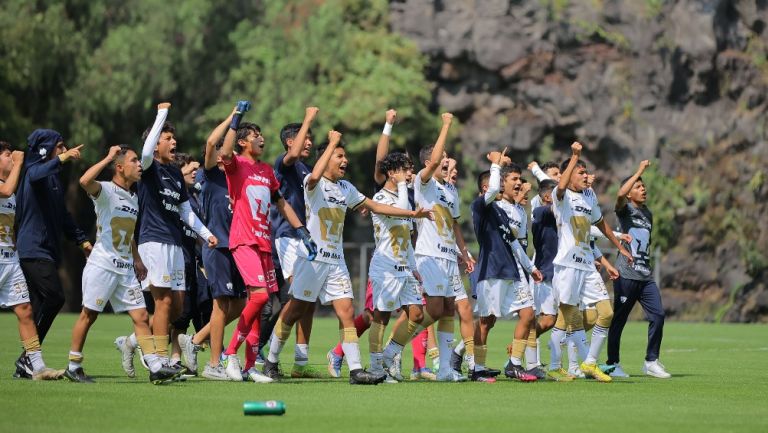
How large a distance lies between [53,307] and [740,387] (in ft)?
22.9

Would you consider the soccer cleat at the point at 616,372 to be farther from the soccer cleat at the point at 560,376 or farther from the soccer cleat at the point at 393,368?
the soccer cleat at the point at 393,368

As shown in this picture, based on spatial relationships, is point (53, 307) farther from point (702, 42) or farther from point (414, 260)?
point (702, 42)

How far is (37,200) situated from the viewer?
1301 cm

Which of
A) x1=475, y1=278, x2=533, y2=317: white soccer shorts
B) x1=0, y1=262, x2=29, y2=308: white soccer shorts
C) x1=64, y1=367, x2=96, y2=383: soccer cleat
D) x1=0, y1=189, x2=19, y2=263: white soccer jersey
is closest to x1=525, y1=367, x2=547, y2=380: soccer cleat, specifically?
x1=475, y1=278, x2=533, y2=317: white soccer shorts

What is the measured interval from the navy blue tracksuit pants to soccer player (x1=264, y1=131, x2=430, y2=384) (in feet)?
12.0

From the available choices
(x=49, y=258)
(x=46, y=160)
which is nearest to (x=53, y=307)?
(x=49, y=258)

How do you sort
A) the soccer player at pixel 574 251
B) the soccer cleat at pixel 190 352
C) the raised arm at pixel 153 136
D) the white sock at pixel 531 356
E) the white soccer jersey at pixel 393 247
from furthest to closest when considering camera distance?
the soccer player at pixel 574 251, the white sock at pixel 531 356, the soccer cleat at pixel 190 352, the white soccer jersey at pixel 393 247, the raised arm at pixel 153 136

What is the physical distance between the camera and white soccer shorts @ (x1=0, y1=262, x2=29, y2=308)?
12383mm

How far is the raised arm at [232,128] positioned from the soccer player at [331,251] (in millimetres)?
819

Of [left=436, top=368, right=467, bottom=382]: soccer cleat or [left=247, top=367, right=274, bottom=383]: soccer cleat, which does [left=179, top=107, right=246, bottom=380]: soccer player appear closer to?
[left=247, top=367, right=274, bottom=383]: soccer cleat

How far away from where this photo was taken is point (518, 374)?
1397 cm

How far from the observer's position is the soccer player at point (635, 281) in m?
15.2

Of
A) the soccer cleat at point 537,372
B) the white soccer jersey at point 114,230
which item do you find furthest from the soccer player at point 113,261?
the soccer cleat at point 537,372

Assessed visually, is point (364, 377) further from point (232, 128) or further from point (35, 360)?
point (35, 360)
